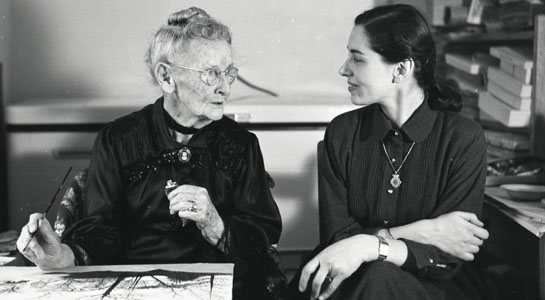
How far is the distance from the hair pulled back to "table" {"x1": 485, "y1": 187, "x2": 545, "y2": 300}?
88 centimetres

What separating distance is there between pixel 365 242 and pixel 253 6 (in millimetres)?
1725

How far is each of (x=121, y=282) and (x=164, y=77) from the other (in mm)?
631

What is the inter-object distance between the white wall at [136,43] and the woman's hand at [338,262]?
1.58m

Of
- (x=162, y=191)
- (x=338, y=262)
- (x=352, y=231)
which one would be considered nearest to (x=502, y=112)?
(x=352, y=231)

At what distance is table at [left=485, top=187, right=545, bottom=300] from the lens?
165 cm

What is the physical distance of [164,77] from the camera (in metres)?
1.74

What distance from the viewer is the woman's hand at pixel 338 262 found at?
1.47 metres

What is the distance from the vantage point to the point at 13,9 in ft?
9.41

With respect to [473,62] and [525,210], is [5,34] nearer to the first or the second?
[473,62]

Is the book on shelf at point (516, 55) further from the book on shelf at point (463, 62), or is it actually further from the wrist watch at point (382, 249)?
the wrist watch at point (382, 249)

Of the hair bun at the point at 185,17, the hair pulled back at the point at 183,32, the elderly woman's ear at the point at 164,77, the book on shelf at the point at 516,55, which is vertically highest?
the hair bun at the point at 185,17

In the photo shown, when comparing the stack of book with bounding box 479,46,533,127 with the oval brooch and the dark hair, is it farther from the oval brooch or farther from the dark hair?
the oval brooch

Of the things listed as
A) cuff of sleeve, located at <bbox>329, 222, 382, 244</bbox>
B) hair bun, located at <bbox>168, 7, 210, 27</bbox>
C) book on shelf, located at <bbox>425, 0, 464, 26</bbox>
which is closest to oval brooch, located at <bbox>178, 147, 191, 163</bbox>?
hair bun, located at <bbox>168, 7, 210, 27</bbox>

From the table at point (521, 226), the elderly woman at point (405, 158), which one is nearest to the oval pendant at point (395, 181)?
the elderly woman at point (405, 158)
